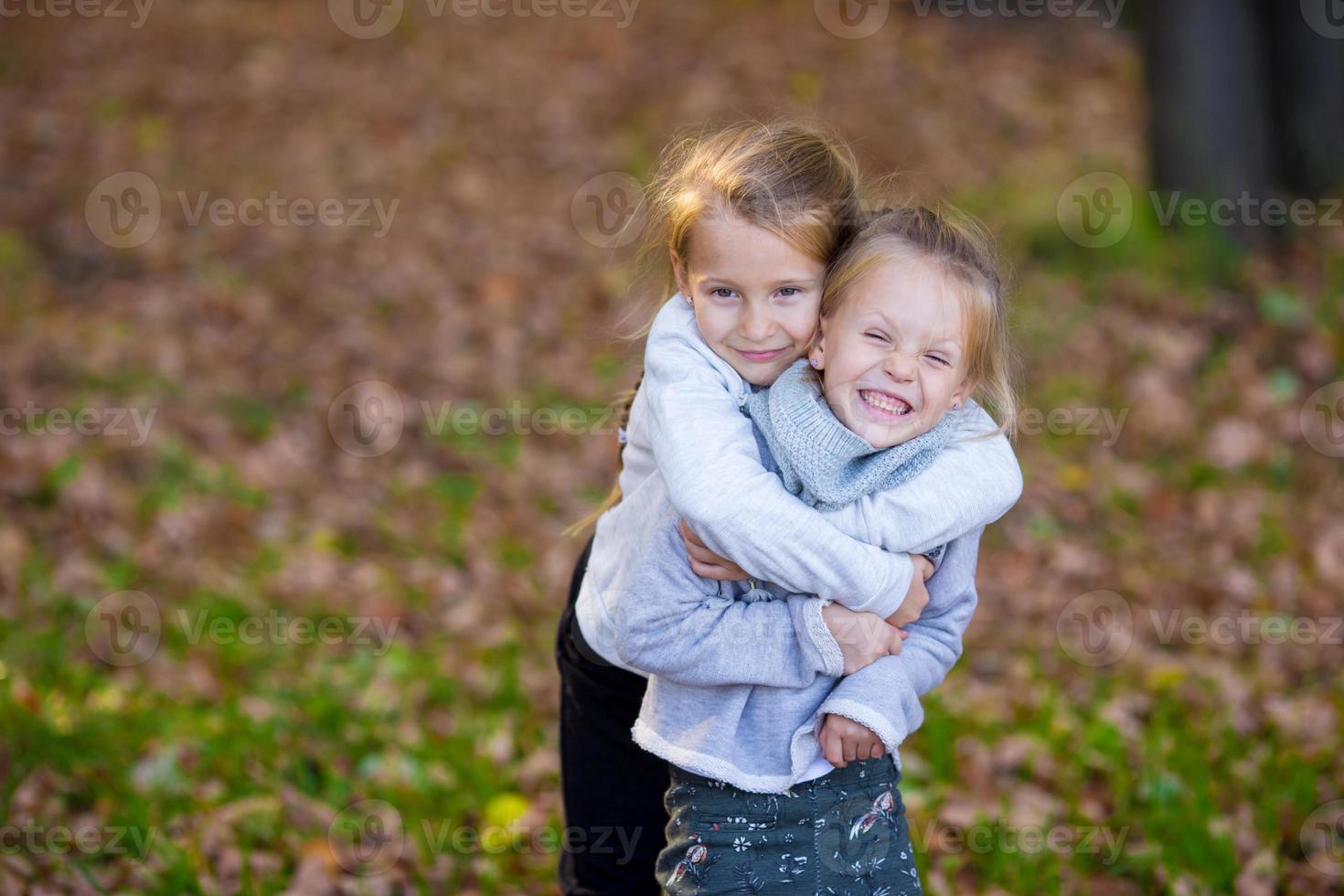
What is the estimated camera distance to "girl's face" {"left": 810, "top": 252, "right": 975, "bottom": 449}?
2057mm

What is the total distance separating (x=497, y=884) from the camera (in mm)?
3463

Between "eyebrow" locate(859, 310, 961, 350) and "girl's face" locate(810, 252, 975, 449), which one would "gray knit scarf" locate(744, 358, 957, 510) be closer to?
"girl's face" locate(810, 252, 975, 449)

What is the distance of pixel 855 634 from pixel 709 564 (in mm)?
281

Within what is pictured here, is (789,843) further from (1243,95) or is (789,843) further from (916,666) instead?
(1243,95)

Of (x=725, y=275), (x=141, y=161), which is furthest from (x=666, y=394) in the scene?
(x=141, y=161)

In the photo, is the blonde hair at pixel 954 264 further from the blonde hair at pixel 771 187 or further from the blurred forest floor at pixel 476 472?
the blurred forest floor at pixel 476 472

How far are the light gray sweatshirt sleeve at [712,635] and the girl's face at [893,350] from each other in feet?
1.15

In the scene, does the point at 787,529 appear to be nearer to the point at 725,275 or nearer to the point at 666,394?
the point at 666,394

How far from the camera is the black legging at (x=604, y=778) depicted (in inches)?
98.4

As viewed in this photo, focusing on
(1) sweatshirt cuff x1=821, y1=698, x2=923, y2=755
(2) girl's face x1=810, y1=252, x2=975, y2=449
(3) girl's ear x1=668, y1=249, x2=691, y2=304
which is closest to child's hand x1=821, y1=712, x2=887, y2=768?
(1) sweatshirt cuff x1=821, y1=698, x2=923, y2=755

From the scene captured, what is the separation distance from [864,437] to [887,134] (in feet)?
27.3

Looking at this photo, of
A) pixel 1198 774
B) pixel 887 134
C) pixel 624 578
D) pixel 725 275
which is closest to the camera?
pixel 725 275

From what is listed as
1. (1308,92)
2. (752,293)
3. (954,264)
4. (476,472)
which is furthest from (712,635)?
(1308,92)

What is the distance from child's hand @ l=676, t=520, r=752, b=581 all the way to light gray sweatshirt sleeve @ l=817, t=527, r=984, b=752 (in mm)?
272
